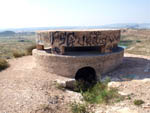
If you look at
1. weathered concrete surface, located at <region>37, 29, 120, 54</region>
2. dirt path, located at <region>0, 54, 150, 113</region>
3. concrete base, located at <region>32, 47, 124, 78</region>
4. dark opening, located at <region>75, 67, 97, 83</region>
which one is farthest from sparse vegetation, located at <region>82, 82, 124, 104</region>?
weathered concrete surface, located at <region>37, 29, 120, 54</region>

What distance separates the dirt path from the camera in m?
4.73

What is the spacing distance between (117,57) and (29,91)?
5056 mm

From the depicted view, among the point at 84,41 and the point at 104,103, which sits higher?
the point at 84,41

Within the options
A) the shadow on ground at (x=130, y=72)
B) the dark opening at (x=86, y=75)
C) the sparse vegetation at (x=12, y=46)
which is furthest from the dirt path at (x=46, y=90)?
the sparse vegetation at (x=12, y=46)

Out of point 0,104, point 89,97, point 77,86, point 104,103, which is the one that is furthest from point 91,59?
point 0,104

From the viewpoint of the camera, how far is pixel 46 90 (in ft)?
20.5

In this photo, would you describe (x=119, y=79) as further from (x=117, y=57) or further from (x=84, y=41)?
(x=84, y=41)

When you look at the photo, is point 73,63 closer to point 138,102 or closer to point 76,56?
point 76,56

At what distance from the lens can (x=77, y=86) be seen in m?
7.30

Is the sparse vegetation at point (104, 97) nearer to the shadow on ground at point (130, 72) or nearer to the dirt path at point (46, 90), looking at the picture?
the dirt path at point (46, 90)

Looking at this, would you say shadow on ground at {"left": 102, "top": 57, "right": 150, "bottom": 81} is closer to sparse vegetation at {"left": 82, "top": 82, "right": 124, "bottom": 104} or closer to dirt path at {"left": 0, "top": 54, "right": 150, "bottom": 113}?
dirt path at {"left": 0, "top": 54, "right": 150, "bottom": 113}

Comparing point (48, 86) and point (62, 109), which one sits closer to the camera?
point (62, 109)

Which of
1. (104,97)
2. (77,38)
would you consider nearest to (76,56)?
(77,38)

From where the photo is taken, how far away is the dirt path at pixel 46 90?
186 inches
